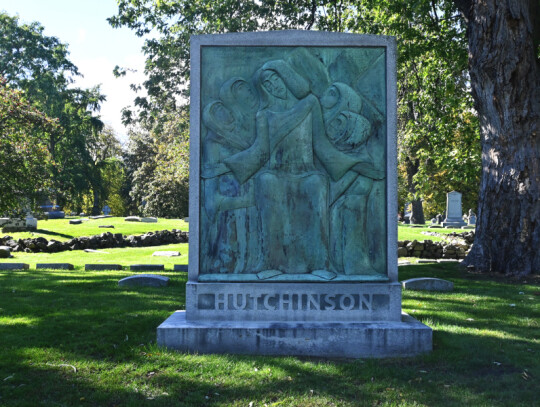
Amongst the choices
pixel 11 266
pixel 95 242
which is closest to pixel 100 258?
pixel 95 242

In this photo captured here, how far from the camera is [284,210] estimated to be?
573cm

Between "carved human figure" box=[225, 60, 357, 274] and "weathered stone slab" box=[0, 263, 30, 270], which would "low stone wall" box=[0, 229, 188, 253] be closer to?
"weathered stone slab" box=[0, 263, 30, 270]

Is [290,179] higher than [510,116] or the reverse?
the reverse

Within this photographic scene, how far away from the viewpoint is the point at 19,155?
1641 centimetres

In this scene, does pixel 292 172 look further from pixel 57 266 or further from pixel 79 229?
pixel 79 229

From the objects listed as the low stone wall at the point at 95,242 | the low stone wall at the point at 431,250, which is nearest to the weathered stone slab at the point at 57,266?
the low stone wall at the point at 95,242

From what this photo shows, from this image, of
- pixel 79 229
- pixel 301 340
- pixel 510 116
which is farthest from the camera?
pixel 79 229

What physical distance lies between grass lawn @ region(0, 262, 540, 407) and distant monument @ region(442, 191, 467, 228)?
33.1 metres

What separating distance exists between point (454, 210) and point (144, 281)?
113ft

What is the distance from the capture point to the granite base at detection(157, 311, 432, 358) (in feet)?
17.4

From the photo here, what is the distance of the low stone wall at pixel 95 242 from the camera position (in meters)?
22.3

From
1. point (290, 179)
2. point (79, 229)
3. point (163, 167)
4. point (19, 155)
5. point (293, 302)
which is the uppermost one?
point (163, 167)

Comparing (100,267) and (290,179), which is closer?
(290,179)

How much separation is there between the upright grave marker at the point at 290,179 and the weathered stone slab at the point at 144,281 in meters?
3.83
